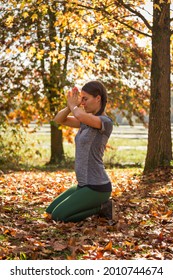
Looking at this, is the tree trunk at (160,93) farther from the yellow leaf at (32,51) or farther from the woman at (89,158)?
the woman at (89,158)

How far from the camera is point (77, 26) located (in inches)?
504

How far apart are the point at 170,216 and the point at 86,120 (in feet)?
6.11

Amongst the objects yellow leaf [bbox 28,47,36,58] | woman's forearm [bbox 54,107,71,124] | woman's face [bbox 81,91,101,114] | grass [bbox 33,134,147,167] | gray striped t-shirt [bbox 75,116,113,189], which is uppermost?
yellow leaf [bbox 28,47,36,58]

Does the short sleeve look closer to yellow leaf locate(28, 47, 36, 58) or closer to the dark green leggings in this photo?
the dark green leggings

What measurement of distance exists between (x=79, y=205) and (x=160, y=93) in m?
5.40

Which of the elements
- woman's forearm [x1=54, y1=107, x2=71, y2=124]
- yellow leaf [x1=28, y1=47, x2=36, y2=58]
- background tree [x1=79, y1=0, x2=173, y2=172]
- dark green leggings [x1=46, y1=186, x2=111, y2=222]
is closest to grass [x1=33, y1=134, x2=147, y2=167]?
yellow leaf [x1=28, y1=47, x2=36, y2=58]

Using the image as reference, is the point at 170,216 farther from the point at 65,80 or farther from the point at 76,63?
the point at 76,63

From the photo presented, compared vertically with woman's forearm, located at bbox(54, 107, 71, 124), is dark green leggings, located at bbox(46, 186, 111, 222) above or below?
below

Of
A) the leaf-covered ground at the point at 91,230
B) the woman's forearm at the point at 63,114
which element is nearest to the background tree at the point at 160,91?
the leaf-covered ground at the point at 91,230

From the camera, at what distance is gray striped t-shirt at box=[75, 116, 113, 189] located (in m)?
6.04

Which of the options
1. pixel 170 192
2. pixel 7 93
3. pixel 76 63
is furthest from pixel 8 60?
pixel 170 192

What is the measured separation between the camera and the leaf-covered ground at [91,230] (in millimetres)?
4863

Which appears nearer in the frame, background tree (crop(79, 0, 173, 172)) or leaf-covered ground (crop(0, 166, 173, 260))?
leaf-covered ground (crop(0, 166, 173, 260))

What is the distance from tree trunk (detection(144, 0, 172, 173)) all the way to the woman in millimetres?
4912
